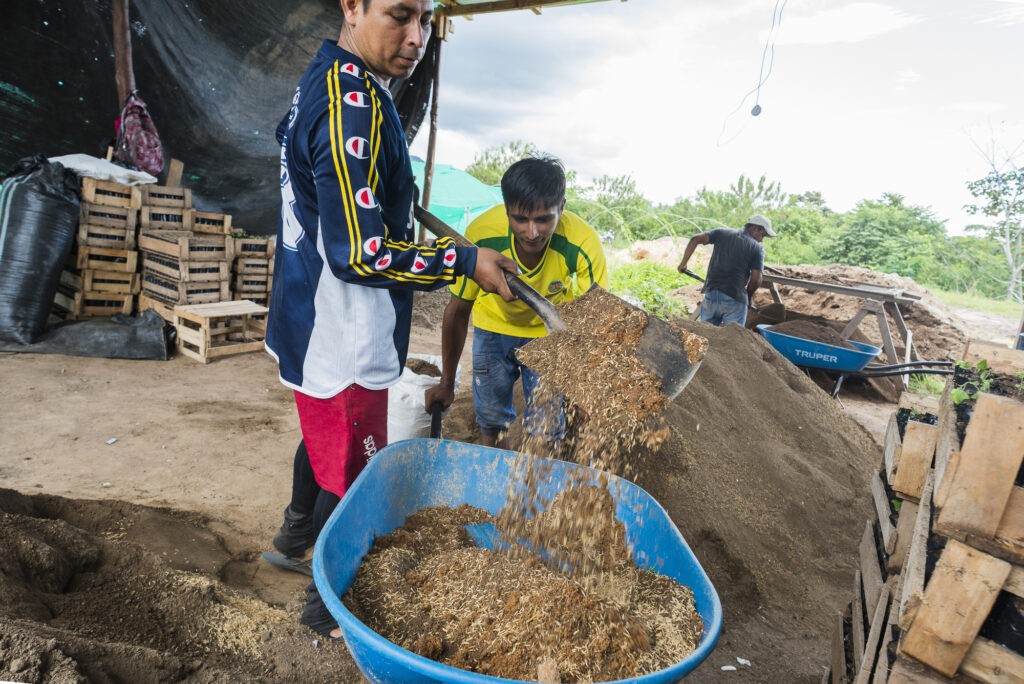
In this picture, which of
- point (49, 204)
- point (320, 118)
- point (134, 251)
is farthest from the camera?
point (134, 251)

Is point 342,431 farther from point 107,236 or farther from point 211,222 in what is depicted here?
point 211,222

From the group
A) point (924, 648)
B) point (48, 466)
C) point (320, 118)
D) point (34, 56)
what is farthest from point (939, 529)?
point (34, 56)

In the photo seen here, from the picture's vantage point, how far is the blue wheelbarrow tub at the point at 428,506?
1.07 meters

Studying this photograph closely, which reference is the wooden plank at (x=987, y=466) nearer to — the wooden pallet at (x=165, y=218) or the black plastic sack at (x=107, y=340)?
the black plastic sack at (x=107, y=340)

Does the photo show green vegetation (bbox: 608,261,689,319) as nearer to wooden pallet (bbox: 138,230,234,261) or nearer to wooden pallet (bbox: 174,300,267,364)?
wooden pallet (bbox: 174,300,267,364)

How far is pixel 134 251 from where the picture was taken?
5027 mm

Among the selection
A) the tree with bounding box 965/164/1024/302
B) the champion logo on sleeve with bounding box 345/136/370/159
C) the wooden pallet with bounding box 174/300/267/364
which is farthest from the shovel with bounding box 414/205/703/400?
the tree with bounding box 965/164/1024/302

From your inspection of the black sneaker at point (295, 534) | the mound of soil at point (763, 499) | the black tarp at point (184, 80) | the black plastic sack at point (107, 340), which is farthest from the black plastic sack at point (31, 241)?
the black sneaker at point (295, 534)

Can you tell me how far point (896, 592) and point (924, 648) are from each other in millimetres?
281

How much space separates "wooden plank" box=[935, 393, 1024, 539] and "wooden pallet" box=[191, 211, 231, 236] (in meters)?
5.69

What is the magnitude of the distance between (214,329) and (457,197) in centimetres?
772

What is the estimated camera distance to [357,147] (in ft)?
4.59

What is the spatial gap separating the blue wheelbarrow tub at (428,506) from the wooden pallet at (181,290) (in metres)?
3.97

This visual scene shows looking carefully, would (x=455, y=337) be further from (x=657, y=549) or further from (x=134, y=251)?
(x=134, y=251)
